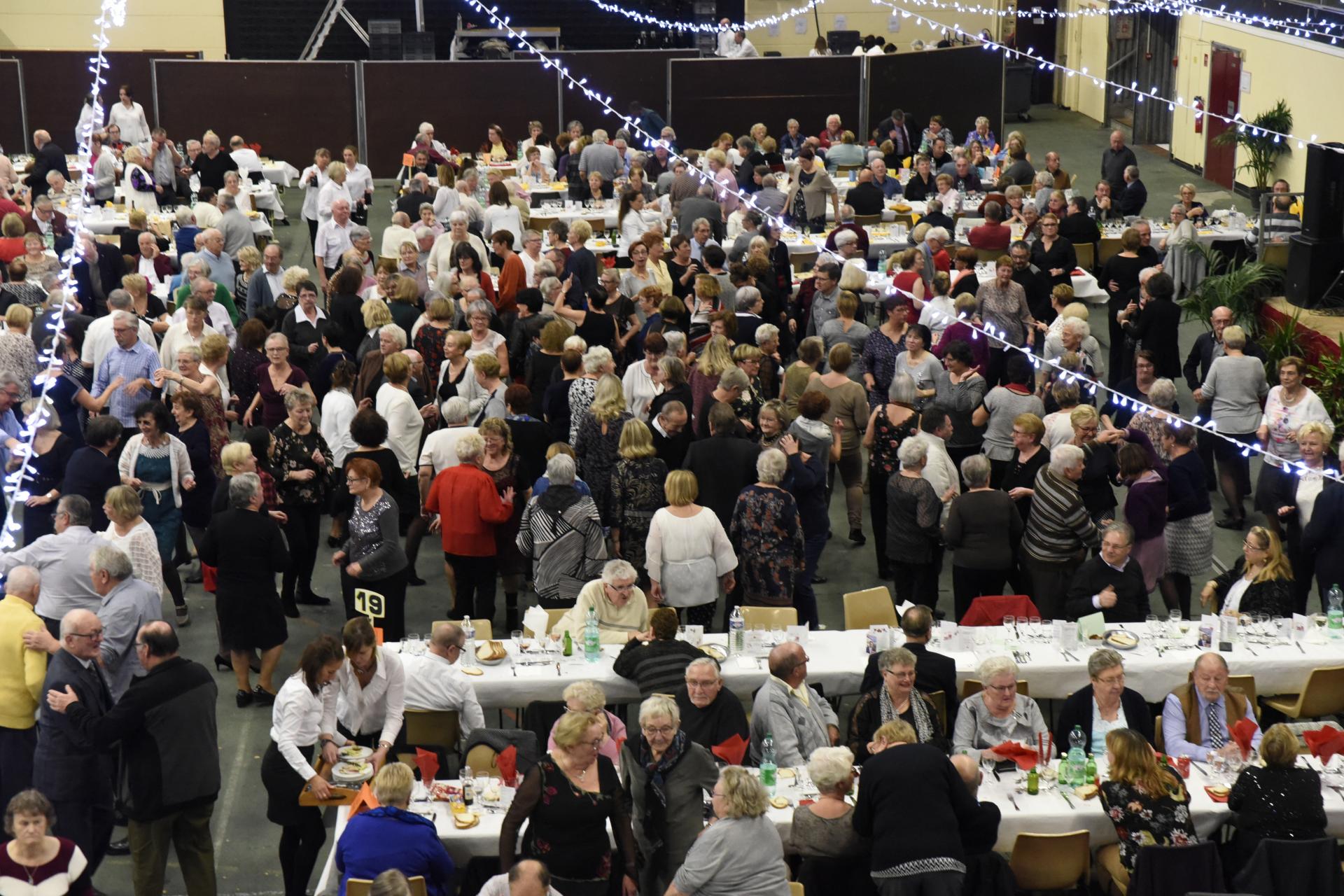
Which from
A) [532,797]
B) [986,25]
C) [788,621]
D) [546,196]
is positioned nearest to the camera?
[532,797]

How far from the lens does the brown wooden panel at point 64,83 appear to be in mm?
20766

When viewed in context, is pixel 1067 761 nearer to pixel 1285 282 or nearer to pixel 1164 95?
pixel 1285 282

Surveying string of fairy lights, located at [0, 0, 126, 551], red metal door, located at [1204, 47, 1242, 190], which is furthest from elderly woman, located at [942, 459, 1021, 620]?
red metal door, located at [1204, 47, 1242, 190]

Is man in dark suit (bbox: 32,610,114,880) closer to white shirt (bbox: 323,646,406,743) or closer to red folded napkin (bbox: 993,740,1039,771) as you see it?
white shirt (bbox: 323,646,406,743)

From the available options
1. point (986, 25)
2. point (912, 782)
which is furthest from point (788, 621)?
point (986, 25)

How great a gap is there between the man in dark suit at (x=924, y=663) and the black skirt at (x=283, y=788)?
2360mm

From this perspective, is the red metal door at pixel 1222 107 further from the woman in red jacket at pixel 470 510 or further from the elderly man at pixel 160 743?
the elderly man at pixel 160 743

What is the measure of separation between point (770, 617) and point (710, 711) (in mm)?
1403

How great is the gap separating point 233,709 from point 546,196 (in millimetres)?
9404

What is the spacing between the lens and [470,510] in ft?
27.9

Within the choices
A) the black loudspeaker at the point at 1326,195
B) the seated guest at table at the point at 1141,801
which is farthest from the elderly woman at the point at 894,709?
the black loudspeaker at the point at 1326,195

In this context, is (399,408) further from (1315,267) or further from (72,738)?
(1315,267)

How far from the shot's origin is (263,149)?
20.7m

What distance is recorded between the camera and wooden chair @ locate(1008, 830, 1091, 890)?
6.35 meters
